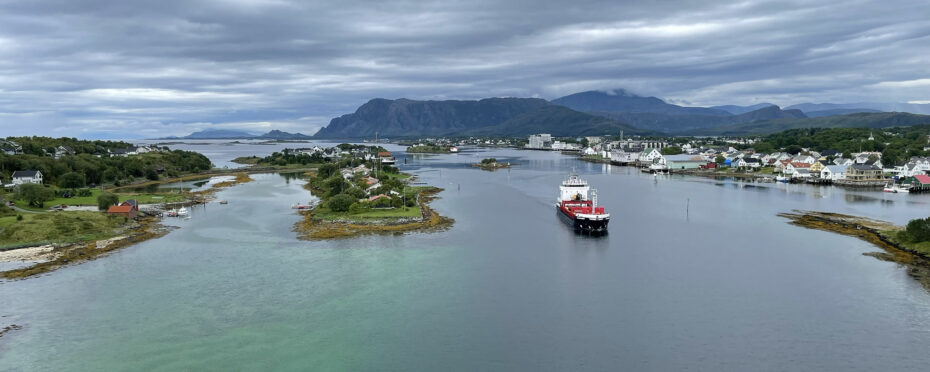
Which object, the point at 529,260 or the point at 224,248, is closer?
the point at 529,260

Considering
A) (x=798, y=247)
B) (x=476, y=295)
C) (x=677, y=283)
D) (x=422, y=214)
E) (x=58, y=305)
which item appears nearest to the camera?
(x=58, y=305)

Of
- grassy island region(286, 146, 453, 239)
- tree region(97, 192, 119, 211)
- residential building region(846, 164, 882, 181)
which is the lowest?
grassy island region(286, 146, 453, 239)

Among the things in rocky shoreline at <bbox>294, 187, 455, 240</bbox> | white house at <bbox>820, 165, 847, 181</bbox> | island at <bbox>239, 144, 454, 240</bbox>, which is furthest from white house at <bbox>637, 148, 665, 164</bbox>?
rocky shoreline at <bbox>294, 187, 455, 240</bbox>

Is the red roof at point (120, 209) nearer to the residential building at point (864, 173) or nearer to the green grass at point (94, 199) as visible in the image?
the green grass at point (94, 199)

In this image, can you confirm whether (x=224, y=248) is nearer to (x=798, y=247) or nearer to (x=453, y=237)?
(x=453, y=237)

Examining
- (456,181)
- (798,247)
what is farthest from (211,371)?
(456,181)

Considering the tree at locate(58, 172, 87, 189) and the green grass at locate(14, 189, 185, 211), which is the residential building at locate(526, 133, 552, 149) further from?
the tree at locate(58, 172, 87, 189)
